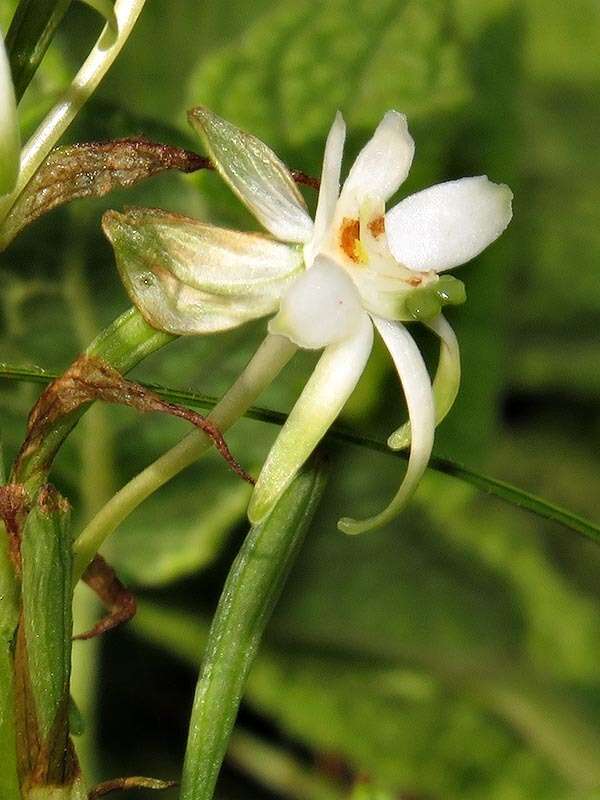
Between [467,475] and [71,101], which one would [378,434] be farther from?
[71,101]

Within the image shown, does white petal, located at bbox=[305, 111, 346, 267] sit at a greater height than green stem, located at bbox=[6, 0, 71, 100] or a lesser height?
lesser

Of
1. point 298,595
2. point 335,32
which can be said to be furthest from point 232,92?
point 298,595

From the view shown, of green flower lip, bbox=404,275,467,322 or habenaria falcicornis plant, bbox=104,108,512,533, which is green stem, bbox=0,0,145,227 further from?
green flower lip, bbox=404,275,467,322

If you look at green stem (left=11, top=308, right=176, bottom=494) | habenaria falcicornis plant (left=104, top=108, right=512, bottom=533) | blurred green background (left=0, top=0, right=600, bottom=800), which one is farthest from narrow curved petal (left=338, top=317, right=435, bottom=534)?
blurred green background (left=0, top=0, right=600, bottom=800)

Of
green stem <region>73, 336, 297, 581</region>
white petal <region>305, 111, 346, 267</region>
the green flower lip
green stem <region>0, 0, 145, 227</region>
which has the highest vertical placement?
green stem <region>0, 0, 145, 227</region>

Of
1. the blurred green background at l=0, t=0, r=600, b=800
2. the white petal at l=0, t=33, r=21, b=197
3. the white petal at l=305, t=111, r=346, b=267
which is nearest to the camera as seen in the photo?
the white petal at l=0, t=33, r=21, b=197

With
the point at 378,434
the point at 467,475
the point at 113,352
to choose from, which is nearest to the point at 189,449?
the point at 113,352

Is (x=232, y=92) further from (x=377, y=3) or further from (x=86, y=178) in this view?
(x=86, y=178)

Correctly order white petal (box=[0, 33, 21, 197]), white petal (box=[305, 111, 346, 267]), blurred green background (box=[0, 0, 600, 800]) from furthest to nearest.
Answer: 1. blurred green background (box=[0, 0, 600, 800])
2. white petal (box=[305, 111, 346, 267])
3. white petal (box=[0, 33, 21, 197])

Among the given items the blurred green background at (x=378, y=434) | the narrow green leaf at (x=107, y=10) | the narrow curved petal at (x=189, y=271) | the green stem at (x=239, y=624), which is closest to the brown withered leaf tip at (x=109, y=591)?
the green stem at (x=239, y=624)
